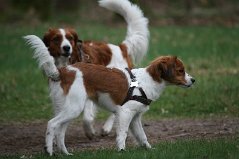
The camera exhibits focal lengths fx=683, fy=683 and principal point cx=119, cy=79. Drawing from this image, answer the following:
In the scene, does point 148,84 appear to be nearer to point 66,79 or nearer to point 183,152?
point 66,79

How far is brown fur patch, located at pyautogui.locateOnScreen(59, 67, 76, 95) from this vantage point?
9.16 metres

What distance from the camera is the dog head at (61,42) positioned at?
1128 cm

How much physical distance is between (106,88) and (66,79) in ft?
1.96

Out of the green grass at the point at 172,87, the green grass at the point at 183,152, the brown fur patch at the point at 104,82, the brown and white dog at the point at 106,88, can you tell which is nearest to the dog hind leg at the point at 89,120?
the brown and white dog at the point at 106,88

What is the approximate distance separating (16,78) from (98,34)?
308 inches

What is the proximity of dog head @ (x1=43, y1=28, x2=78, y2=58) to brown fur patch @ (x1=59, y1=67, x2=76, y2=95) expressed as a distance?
2.06 metres

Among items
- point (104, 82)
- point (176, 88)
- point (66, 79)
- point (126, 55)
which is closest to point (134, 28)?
point (126, 55)

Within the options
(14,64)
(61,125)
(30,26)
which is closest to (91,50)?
(61,125)

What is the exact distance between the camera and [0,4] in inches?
1368

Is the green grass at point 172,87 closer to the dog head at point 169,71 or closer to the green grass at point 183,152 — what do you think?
the dog head at point 169,71

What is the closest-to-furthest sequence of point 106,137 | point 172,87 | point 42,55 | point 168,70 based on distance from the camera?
point 42,55, point 168,70, point 106,137, point 172,87

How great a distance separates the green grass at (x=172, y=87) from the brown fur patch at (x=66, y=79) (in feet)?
14.3

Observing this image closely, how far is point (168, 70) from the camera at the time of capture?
953cm

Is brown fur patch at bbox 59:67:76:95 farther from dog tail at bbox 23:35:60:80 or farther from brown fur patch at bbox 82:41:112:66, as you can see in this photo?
brown fur patch at bbox 82:41:112:66
